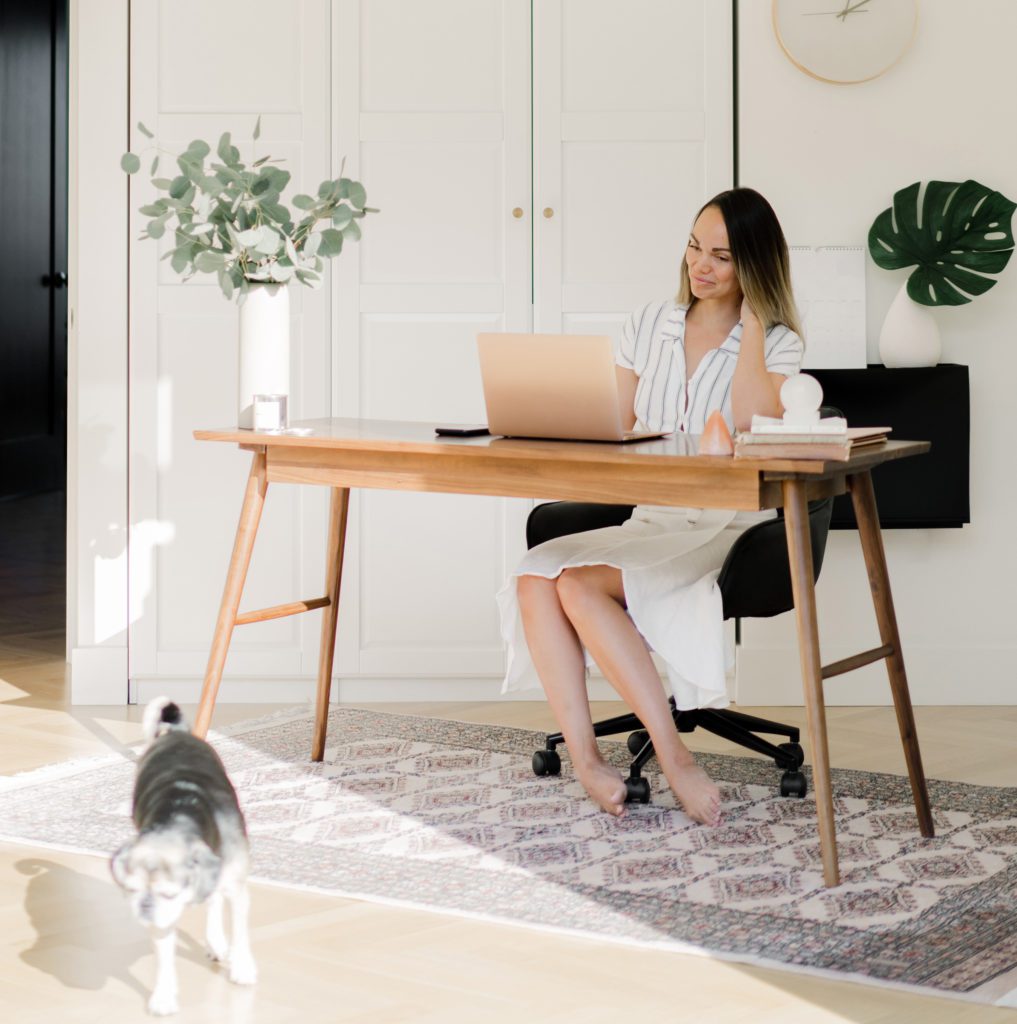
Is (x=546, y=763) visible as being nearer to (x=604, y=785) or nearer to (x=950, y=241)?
(x=604, y=785)

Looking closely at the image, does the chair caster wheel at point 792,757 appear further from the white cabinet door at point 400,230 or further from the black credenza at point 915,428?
the white cabinet door at point 400,230

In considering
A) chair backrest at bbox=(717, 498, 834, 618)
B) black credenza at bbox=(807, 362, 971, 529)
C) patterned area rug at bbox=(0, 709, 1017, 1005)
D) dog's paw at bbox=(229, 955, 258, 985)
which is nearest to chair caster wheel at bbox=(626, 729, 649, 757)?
patterned area rug at bbox=(0, 709, 1017, 1005)

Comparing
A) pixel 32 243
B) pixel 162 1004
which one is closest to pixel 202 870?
pixel 162 1004

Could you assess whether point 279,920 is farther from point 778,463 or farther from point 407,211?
point 407,211

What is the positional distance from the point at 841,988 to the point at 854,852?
2.06 feet

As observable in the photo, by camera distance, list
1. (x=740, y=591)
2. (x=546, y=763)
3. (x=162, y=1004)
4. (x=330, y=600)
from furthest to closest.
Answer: (x=330, y=600) → (x=546, y=763) → (x=740, y=591) → (x=162, y=1004)

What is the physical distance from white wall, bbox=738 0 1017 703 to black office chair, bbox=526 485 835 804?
0.89 metres

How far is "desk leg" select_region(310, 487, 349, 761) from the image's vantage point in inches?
135

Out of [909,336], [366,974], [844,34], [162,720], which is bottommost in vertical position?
[366,974]

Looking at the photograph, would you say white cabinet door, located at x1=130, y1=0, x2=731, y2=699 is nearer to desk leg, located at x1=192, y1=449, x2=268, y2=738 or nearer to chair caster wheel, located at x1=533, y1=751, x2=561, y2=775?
chair caster wheel, located at x1=533, y1=751, x2=561, y2=775

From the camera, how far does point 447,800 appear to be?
10.3 ft

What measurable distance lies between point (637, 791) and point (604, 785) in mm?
91

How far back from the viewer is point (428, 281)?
416 centimetres

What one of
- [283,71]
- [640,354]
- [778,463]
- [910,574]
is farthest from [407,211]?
[778,463]
